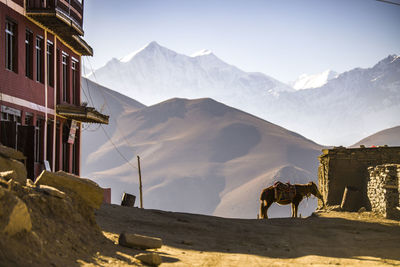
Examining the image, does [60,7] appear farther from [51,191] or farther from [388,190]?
[388,190]

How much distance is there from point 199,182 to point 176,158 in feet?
65.1

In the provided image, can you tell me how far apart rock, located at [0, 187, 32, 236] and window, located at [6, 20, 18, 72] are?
43.8ft

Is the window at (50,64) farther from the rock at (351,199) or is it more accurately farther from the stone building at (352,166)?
the rock at (351,199)

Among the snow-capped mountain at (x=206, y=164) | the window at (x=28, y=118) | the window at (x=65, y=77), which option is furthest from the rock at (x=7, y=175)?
the snow-capped mountain at (x=206, y=164)

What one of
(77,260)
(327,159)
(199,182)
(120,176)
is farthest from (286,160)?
(77,260)

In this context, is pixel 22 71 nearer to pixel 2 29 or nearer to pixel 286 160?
pixel 2 29

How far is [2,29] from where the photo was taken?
64.2 ft

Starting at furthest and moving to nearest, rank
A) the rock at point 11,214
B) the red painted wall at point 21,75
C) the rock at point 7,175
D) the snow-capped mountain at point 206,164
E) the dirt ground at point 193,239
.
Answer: the snow-capped mountain at point 206,164 < the red painted wall at point 21,75 < the rock at point 7,175 < the dirt ground at point 193,239 < the rock at point 11,214

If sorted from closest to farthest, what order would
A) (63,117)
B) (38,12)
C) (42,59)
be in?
(38,12)
(42,59)
(63,117)

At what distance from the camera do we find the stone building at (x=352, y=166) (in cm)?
2678

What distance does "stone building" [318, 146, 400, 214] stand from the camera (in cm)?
2678

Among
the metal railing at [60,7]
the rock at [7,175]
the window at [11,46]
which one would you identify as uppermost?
the metal railing at [60,7]

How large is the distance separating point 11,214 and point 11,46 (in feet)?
46.3

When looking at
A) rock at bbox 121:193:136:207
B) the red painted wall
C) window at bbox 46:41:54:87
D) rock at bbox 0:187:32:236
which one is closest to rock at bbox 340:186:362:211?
rock at bbox 121:193:136:207
